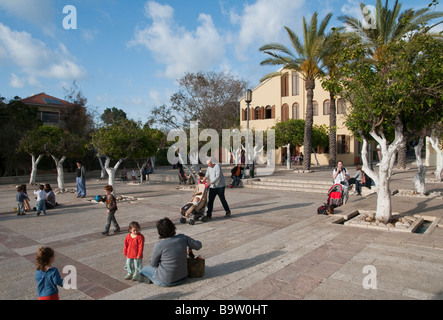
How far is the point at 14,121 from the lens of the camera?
2428cm

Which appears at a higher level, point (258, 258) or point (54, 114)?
point (54, 114)

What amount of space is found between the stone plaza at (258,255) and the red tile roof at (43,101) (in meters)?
35.1

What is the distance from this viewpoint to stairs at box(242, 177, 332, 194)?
14416 mm

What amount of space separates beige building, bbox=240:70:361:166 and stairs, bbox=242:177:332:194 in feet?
46.4

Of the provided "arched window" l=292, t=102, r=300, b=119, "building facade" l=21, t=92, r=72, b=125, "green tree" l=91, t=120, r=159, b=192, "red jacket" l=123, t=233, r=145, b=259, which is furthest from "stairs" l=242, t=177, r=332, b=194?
"building facade" l=21, t=92, r=72, b=125

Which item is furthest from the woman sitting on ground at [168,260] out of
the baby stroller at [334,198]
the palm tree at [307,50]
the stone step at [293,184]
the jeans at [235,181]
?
the palm tree at [307,50]

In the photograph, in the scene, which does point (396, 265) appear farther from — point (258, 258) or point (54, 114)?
point (54, 114)

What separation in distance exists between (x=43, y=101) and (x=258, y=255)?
145 feet

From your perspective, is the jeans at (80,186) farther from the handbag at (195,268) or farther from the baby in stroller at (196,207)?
the handbag at (195,268)

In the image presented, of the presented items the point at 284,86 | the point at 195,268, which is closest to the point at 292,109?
the point at 284,86

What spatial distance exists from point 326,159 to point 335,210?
24.3 metres

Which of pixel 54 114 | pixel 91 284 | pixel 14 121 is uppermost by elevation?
pixel 54 114

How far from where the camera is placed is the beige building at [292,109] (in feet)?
103
